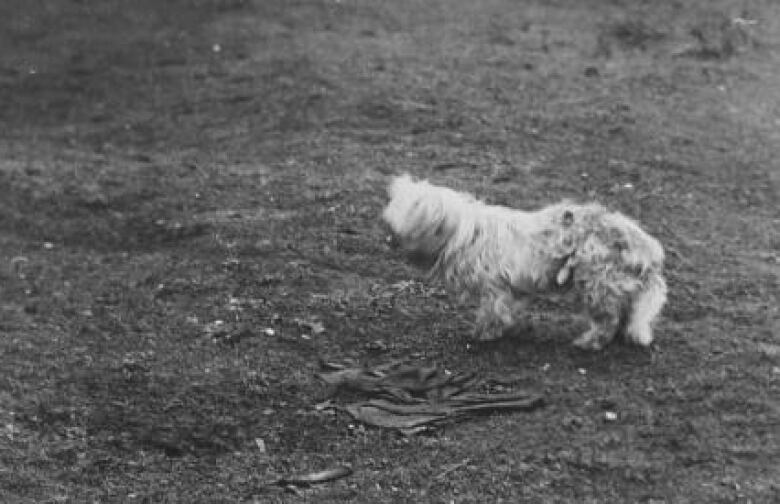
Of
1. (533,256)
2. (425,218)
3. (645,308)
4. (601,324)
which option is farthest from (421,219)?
(645,308)

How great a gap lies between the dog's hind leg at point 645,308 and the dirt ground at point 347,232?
0.17 meters

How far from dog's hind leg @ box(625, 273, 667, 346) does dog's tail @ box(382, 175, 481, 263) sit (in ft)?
4.75

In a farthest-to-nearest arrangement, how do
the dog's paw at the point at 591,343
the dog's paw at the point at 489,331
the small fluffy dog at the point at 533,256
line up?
the dog's paw at the point at 489,331 → the dog's paw at the point at 591,343 → the small fluffy dog at the point at 533,256

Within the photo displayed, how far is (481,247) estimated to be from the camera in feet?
28.9

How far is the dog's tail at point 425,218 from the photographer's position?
28.7 feet

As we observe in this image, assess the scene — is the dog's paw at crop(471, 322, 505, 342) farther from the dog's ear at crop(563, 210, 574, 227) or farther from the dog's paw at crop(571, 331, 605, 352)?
the dog's ear at crop(563, 210, 574, 227)

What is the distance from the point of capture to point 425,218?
873cm

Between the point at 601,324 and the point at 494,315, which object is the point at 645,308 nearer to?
the point at 601,324

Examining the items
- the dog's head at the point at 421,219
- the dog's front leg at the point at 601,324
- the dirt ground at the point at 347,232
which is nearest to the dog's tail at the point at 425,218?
the dog's head at the point at 421,219

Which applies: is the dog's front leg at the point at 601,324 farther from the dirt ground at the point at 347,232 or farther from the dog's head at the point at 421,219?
the dog's head at the point at 421,219

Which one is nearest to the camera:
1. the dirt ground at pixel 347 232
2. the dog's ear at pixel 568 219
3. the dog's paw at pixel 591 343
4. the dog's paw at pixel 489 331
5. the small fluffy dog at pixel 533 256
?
the dirt ground at pixel 347 232

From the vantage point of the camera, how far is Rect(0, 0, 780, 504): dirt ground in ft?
24.3

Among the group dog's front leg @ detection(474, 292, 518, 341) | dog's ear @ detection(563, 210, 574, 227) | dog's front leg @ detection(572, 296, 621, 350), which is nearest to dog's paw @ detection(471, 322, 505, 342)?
dog's front leg @ detection(474, 292, 518, 341)

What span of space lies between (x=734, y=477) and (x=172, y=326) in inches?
180
